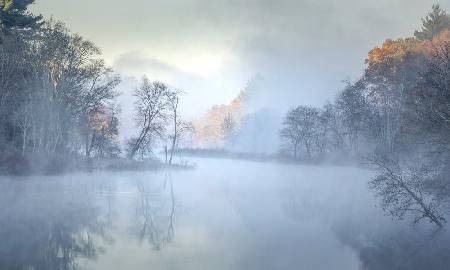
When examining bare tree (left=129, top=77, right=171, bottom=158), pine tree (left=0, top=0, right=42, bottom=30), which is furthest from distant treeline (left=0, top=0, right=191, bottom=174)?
bare tree (left=129, top=77, right=171, bottom=158)

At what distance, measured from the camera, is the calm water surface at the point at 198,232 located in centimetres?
1639

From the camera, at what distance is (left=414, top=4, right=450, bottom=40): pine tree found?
2835 inches

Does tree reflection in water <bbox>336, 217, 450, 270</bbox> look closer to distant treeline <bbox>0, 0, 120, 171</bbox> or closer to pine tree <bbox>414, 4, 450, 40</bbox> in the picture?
distant treeline <bbox>0, 0, 120, 171</bbox>

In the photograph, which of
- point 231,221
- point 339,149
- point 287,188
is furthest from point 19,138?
point 339,149

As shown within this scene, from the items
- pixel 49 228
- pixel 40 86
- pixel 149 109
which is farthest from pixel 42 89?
pixel 49 228

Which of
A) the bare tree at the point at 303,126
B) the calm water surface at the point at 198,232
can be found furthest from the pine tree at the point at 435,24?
the calm water surface at the point at 198,232

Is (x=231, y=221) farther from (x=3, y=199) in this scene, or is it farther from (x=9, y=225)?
(x=3, y=199)

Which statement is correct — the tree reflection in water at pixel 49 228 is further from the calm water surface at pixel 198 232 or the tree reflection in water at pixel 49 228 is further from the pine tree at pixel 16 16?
the pine tree at pixel 16 16

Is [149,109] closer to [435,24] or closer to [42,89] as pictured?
[42,89]

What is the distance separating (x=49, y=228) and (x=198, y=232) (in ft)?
22.8

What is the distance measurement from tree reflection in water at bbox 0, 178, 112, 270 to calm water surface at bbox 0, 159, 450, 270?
0.14ft

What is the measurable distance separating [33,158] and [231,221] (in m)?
26.9

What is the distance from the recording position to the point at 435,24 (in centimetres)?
7256

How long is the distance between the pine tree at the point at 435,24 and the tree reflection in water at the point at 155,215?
179 feet
